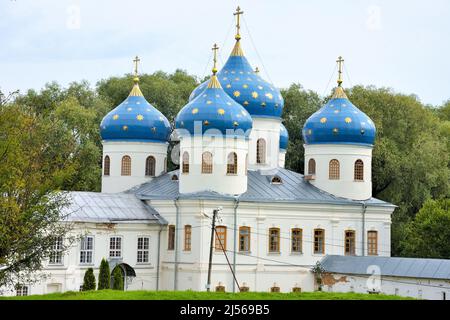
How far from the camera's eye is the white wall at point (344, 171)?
144 feet

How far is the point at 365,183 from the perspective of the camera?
4441 cm

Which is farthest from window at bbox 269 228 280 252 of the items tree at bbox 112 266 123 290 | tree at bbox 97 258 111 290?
tree at bbox 97 258 111 290

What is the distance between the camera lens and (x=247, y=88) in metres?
44.5

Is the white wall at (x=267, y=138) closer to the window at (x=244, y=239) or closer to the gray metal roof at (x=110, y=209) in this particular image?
the window at (x=244, y=239)

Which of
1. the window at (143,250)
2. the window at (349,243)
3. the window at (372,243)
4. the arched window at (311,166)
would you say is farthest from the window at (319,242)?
the window at (143,250)

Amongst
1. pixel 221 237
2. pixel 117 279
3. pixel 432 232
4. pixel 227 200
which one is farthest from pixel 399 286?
pixel 117 279

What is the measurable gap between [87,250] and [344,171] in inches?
473

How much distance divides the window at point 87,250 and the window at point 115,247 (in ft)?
2.89

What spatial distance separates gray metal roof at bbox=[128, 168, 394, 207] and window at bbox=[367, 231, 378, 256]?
1334 millimetres

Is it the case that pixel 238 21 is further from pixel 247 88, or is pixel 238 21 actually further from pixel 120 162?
pixel 120 162

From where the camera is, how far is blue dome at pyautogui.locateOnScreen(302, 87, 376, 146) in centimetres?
4384

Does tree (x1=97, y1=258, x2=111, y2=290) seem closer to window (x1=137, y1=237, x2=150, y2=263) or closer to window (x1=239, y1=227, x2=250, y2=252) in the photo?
window (x1=137, y1=237, x2=150, y2=263)
